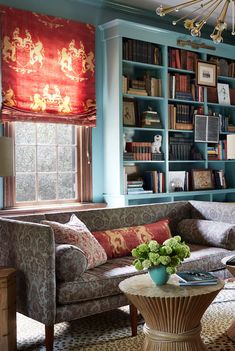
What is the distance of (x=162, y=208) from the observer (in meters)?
4.60

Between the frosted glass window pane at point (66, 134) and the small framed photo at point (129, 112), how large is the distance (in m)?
0.57

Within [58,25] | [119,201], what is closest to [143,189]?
[119,201]

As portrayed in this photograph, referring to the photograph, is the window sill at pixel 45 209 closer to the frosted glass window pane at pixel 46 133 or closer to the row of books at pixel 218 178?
the frosted glass window pane at pixel 46 133

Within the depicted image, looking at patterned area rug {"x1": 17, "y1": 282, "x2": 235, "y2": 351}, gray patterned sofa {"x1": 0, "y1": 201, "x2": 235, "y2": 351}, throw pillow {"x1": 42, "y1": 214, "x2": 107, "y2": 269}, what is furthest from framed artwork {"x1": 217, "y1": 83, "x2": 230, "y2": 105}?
throw pillow {"x1": 42, "y1": 214, "x2": 107, "y2": 269}

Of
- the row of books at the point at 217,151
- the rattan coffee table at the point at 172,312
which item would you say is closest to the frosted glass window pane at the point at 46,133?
the row of books at the point at 217,151

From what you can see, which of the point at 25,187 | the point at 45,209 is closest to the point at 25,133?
the point at 25,187

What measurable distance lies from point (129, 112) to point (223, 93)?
1486 mm

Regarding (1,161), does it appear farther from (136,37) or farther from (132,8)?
(132,8)

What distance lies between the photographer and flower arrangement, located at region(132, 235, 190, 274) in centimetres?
268

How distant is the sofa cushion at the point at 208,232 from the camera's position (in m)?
4.21

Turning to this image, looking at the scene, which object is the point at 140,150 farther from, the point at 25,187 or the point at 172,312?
the point at 172,312

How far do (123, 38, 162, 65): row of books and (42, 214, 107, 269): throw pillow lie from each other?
2263mm

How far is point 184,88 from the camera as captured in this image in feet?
18.7

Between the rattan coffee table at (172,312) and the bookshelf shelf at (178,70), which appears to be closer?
the rattan coffee table at (172,312)
